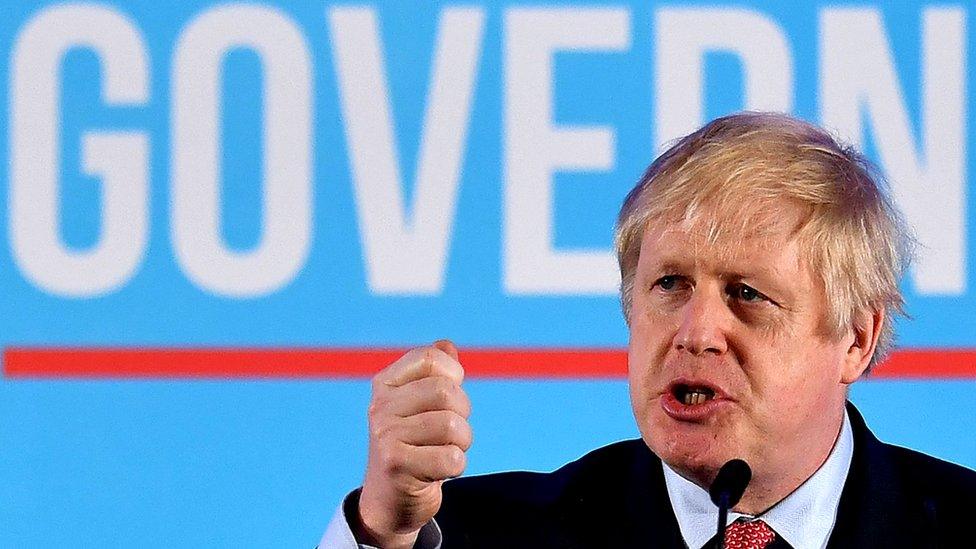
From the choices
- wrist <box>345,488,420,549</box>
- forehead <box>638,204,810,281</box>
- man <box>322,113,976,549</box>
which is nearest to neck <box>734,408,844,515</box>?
man <box>322,113,976,549</box>

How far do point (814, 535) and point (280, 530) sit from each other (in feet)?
2.99

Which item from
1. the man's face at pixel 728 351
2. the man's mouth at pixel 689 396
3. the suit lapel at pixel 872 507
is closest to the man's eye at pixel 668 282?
the man's face at pixel 728 351

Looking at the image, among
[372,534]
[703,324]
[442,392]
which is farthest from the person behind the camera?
[703,324]

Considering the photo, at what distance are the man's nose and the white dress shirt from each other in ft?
0.65

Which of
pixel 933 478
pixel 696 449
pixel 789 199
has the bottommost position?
pixel 933 478

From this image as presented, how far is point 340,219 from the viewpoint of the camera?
2.44 metres

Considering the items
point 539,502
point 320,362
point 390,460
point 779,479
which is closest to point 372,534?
point 390,460

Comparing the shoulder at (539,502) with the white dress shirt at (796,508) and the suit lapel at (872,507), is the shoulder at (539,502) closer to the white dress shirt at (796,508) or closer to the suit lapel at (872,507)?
the white dress shirt at (796,508)

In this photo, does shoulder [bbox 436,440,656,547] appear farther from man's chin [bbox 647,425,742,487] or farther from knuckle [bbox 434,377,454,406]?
knuckle [bbox 434,377,454,406]

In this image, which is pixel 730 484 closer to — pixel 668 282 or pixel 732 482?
pixel 732 482

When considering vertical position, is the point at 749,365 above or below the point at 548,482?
above

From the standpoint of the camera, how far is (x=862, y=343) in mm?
1937

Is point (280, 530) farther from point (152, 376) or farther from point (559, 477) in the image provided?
point (559, 477)

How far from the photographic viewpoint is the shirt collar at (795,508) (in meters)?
1.87
